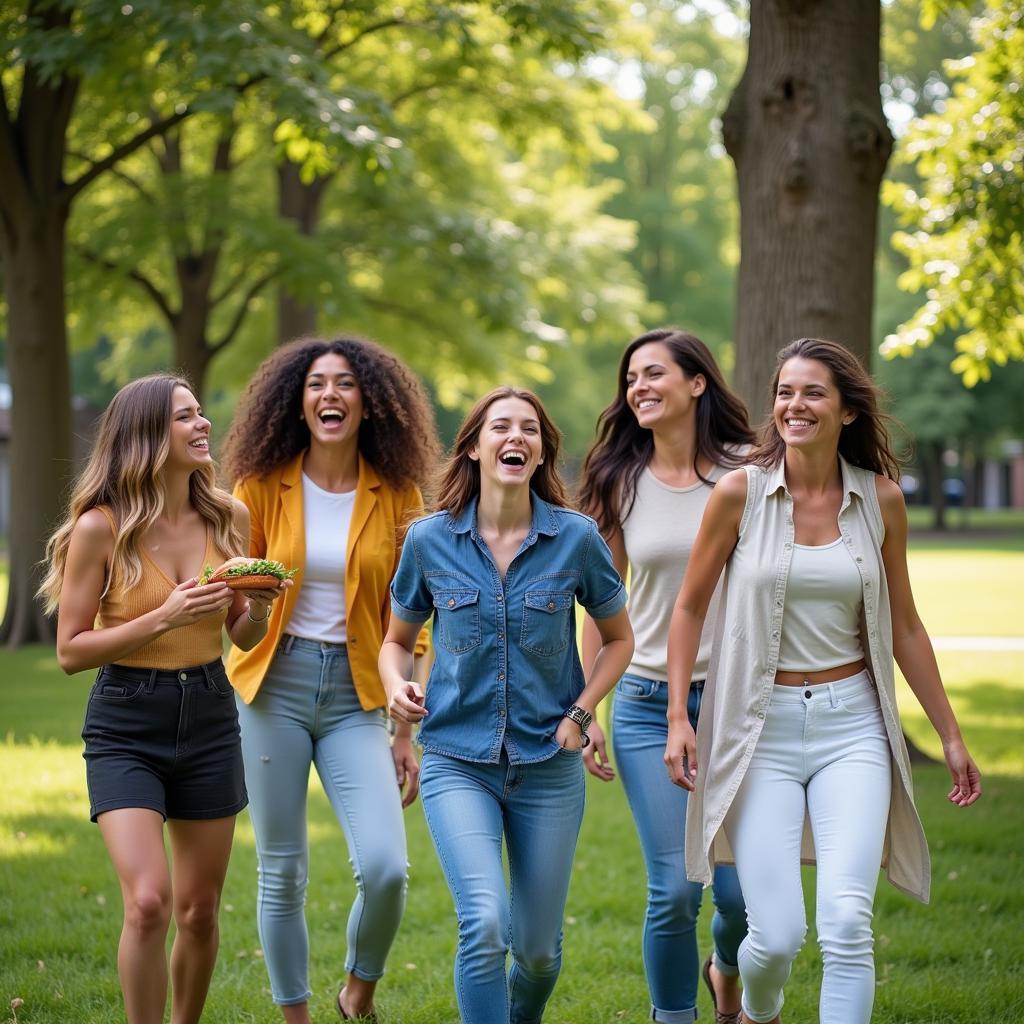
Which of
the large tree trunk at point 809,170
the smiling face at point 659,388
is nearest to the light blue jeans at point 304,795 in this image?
the smiling face at point 659,388

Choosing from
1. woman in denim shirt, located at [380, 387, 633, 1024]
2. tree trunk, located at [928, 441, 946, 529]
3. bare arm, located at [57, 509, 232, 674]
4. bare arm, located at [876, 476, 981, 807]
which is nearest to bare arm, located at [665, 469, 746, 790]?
woman in denim shirt, located at [380, 387, 633, 1024]

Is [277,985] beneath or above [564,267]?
beneath

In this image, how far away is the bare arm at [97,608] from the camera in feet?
13.8

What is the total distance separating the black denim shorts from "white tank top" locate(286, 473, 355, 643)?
24.6 inches

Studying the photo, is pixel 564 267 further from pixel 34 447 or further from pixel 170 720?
pixel 170 720

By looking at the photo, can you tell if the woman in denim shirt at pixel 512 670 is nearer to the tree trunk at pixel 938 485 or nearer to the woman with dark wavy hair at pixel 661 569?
the woman with dark wavy hair at pixel 661 569

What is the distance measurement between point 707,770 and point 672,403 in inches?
57.8

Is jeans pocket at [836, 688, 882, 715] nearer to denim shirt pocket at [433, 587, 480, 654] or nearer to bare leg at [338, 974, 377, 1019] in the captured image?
denim shirt pocket at [433, 587, 480, 654]

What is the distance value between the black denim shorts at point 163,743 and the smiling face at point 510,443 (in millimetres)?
1130

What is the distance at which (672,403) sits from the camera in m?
5.29

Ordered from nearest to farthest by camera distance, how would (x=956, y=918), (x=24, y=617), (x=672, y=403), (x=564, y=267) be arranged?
(x=672, y=403)
(x=956, y=918)
(x=24, y=617)
(x=564, y=267)

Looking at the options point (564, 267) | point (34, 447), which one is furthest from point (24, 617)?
point (564, 267)

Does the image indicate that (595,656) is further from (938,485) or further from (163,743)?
(938,485)

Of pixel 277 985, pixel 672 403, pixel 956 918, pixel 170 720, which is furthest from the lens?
pixel 956 918
